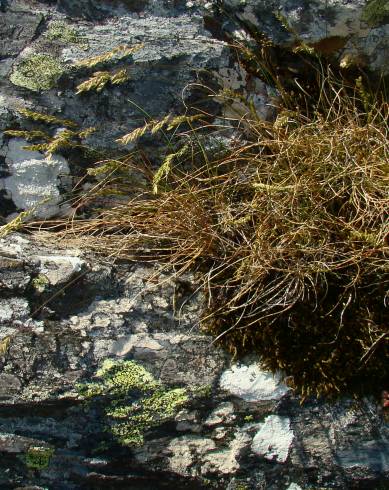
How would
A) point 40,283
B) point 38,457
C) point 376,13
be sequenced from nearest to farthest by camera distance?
point 38,457, point 40,283, point 376,13

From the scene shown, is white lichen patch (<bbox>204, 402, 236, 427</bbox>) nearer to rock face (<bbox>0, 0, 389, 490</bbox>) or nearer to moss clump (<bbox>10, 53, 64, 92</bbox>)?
rock face (<bbox>0, 0, 389, 490</bbox>)

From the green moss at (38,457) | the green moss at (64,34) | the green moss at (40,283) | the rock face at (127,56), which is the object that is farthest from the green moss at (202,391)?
the green moss at (64,34)

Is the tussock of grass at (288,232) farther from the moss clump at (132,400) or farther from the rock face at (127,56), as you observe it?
the moss clump at (132,400)

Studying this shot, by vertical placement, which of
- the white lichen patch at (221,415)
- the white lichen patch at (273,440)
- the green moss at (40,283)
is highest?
the green moss at (40,283)

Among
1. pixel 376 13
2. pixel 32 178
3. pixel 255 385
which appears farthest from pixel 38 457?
pixel 376 13

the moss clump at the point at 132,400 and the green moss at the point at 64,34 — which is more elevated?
the green moss at the point at 64,34

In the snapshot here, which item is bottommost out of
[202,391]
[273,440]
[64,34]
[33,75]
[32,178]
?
[273,440]

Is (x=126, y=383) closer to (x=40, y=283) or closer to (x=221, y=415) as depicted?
(x=221, y=415)
